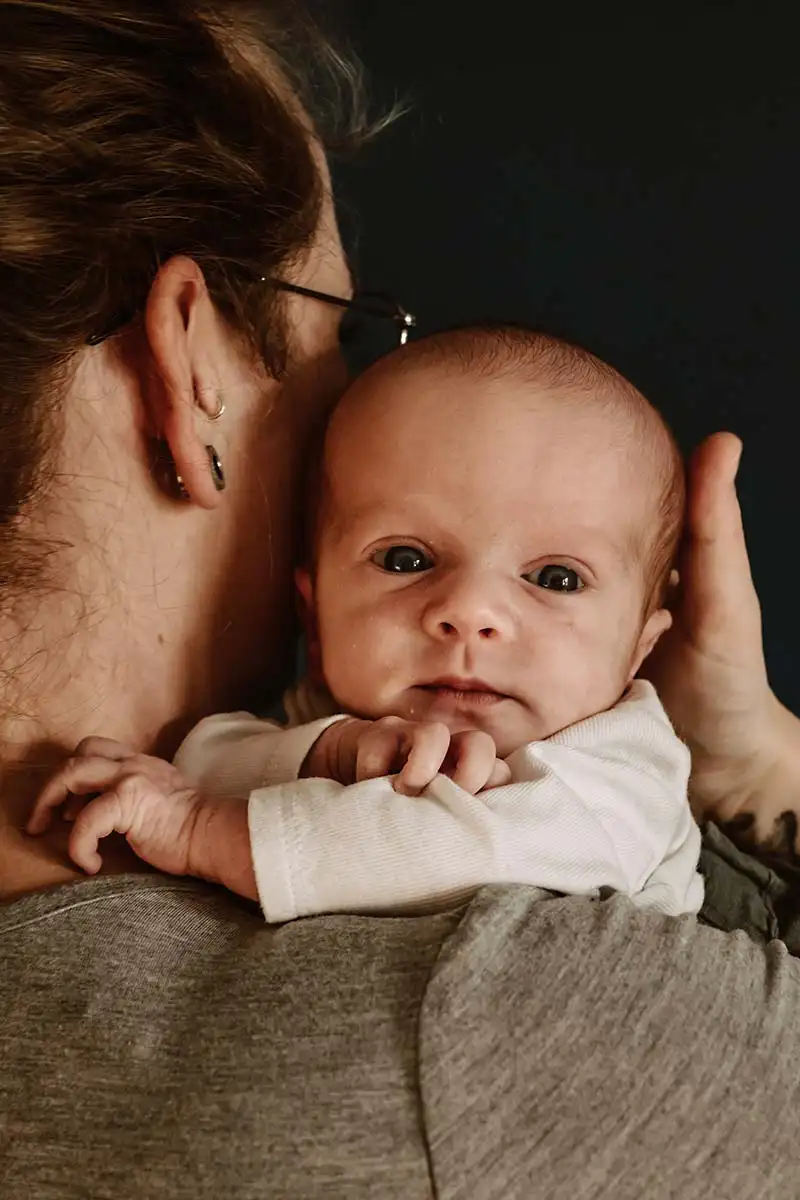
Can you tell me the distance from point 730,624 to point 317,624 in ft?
1.37

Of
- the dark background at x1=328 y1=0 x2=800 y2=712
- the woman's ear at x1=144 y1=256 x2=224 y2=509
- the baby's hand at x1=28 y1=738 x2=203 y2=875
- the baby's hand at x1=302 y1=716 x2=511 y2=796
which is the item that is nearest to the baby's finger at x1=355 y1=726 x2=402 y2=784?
the baby's hand at x1=302 y1=716 x2=511 y2=796

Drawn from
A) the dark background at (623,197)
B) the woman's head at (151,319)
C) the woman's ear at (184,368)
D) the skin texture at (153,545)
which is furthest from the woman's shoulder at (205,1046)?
the dark background at (623,197)

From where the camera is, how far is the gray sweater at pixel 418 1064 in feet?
2.23

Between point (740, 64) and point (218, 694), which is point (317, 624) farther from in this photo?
point (740, 64)

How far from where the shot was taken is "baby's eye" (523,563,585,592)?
98 cm

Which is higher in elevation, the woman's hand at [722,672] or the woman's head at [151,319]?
the woman's head at [151,319]

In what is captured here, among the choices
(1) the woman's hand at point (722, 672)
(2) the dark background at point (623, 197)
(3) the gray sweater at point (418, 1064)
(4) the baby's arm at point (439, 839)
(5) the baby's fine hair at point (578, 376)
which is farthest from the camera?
(2) the dark background at point (623, 197)

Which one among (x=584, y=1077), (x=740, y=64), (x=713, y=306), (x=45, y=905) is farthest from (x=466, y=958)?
(x=740, y=64)

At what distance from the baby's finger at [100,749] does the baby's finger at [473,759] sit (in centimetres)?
25

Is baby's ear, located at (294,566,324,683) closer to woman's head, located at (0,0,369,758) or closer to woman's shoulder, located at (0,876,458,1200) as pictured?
woman's head, located at (0,0,369,758)

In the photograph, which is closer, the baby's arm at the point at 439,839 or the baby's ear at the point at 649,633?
the baby's arm at the point at 439,839

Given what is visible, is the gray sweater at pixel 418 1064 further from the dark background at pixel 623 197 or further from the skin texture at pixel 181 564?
the dark background at pixel 623 197

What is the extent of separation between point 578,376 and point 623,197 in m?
0.71

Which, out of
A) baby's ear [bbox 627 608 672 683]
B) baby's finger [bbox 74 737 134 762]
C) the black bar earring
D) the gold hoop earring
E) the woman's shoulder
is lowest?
the woman's shoulder
